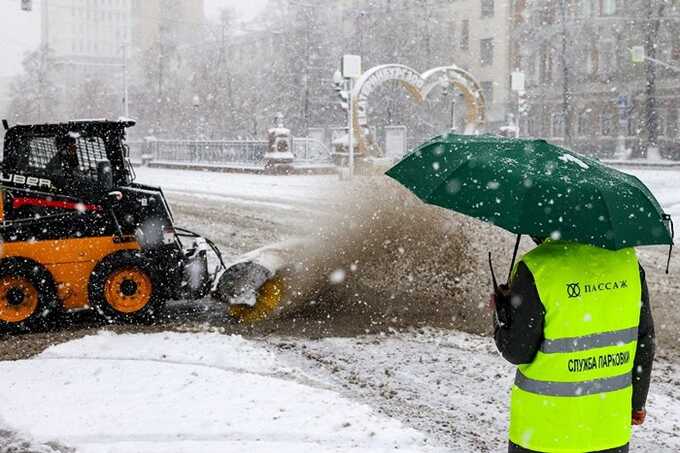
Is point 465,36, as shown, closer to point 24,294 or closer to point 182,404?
point 24,294

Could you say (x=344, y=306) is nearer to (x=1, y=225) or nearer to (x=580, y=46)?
(x=1, y=225)

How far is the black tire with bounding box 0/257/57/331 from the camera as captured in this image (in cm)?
820

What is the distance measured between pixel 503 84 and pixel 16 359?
57.6m

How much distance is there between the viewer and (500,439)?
566cm

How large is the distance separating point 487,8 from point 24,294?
2300 inches

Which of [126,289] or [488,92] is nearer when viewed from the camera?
[126,289]

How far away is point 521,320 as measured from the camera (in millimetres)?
3287

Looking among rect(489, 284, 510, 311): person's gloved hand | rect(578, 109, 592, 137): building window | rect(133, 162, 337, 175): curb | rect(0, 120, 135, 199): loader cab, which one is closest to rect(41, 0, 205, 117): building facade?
rect(133, 162, 337, 175): curb

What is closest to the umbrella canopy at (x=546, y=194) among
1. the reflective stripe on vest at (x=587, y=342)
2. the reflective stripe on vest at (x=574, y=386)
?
the reflective stripe on vest at (x=587, y=342)

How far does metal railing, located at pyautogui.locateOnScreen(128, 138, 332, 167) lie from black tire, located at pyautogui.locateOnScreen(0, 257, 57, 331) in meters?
24.7

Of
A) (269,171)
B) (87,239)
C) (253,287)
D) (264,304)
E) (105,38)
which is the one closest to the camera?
(87,239)

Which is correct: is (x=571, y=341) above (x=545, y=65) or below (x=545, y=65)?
below

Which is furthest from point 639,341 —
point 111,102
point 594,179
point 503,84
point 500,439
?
point 111,102

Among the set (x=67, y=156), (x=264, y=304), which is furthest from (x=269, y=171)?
(x=67, y=156)
